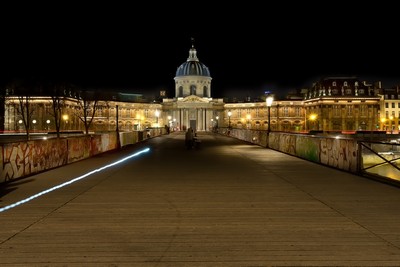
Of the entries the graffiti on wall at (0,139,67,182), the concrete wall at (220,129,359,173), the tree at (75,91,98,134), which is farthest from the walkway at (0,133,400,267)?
the tree at (75,91,98,134)

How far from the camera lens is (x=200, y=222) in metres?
9.64

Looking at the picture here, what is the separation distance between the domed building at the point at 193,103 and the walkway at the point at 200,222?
15791 centimetres

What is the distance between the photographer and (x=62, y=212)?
10.7 meters

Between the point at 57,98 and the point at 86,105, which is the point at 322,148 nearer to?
the point at 57,98

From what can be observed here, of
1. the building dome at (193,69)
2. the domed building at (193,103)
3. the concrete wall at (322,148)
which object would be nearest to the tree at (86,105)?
the concrete wall at (322,148)

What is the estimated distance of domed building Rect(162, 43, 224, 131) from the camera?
175 meters

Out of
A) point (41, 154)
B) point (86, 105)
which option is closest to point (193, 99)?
point (86, 105)

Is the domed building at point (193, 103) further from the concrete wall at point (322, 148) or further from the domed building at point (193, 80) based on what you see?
the concrete wall at point (322, 148)

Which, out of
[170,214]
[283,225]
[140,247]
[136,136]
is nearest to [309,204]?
[283,225]

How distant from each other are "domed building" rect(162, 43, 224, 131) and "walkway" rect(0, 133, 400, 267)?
518 feet

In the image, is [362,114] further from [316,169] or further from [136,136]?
[316,169]

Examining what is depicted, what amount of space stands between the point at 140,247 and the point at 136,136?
155ft

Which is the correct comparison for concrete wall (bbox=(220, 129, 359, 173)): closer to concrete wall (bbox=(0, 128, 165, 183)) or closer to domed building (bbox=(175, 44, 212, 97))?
concrete wall (bbox=(0, 128, 165, 183))

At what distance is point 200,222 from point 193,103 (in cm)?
16566
